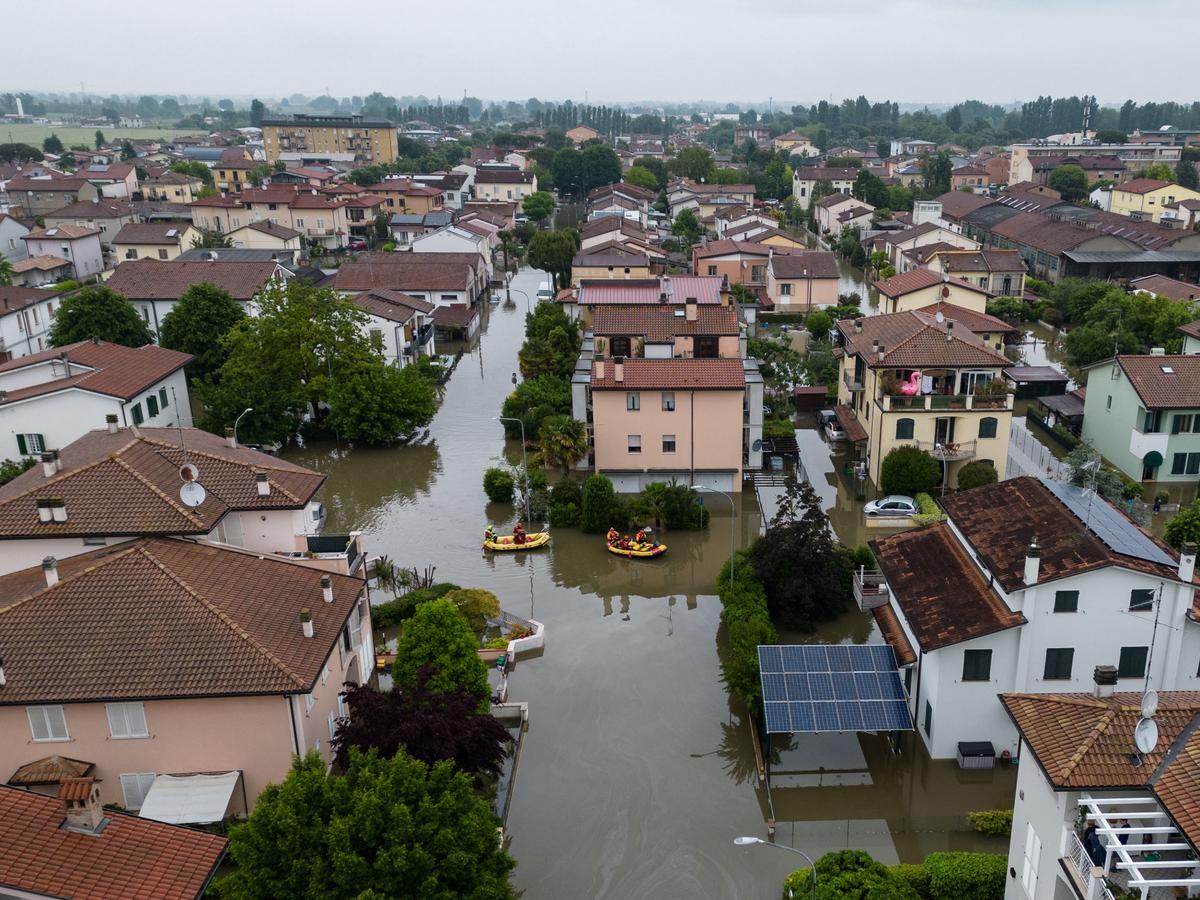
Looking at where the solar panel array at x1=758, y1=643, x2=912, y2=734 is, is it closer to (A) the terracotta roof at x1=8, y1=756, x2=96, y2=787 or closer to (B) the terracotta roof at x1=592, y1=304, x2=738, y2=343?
(A) the terracotta roof at x1=8, y1=756, x2=96, y2=787

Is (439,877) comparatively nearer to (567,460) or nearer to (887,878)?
(887,878)

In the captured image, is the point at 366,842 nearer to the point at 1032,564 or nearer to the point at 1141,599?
the point at 1032,564

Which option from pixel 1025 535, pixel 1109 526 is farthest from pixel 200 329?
pixel 1109 526

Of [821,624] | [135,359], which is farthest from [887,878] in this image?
[135,359]

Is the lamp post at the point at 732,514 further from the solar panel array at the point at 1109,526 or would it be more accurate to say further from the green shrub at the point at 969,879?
the green shrub at the point at 969,879

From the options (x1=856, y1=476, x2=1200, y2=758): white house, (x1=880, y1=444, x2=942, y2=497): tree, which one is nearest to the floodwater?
(x1=856, y1=476, x2=1200, y2=758): white house
